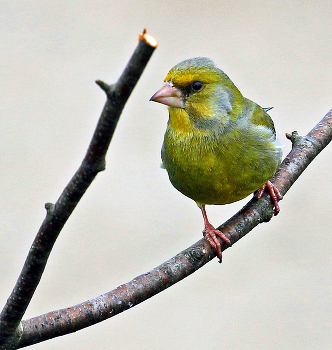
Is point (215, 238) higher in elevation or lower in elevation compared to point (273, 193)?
lower

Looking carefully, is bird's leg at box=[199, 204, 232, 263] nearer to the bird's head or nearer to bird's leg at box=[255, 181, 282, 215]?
bird's leg at box=[255, 181, 282, 215]

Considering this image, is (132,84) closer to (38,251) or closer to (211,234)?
(38,251)

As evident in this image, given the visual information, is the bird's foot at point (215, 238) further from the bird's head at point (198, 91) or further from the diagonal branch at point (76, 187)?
the diagonal branch at point (76, 187)

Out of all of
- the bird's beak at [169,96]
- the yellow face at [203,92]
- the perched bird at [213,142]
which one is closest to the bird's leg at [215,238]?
the perched bird at [213,142]

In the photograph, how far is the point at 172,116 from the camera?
2395mm

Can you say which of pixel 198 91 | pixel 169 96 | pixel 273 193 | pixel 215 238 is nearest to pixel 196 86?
pixel 198 91

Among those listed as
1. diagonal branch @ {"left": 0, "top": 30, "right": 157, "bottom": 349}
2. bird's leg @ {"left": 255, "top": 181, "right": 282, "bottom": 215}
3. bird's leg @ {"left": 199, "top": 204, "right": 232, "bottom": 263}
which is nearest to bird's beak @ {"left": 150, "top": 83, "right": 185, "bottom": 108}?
bird's leg @ {"left": 199, "top": 204, "right": 232, "bottom": 263}

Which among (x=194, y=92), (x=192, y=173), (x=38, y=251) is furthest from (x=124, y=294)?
(x=194, y=92)

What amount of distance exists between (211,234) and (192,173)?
294 millimetres

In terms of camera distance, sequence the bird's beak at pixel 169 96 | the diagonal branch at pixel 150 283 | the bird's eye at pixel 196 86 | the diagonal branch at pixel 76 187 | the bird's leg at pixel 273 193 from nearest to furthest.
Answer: the diagonal branch at pixel 76 187, the diagonal branch at pixel 150 283, the bird's beak at pixel 169 96, the bird's eye at pixel 196 86, the bird's leg at pixel 273 193

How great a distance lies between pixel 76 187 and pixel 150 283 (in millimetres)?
807

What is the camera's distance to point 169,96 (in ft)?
7.16

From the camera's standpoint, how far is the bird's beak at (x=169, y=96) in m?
2.13

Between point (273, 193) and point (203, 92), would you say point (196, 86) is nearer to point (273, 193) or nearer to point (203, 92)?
point (203, 92)
